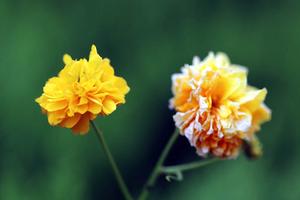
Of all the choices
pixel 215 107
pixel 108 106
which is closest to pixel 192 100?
pixel 215 107

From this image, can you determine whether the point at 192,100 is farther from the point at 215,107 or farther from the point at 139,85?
the point at 139,85

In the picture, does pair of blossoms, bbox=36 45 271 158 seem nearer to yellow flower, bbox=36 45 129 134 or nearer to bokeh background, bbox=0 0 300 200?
yellow flower, bbox=36 45 129 134

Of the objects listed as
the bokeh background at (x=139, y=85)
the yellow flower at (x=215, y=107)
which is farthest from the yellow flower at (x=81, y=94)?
the bokeh background at (x=139, y=85)

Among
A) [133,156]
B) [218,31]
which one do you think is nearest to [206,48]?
[218,31]

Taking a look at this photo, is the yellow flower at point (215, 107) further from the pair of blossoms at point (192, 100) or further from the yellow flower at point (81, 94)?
the yellow flower at point (81, 94)

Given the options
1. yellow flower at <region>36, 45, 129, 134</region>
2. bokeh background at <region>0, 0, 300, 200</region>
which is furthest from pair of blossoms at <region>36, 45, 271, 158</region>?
bokeh background at <region>0, 0, 300, 200</region>

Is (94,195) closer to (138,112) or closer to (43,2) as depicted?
(138,112)
